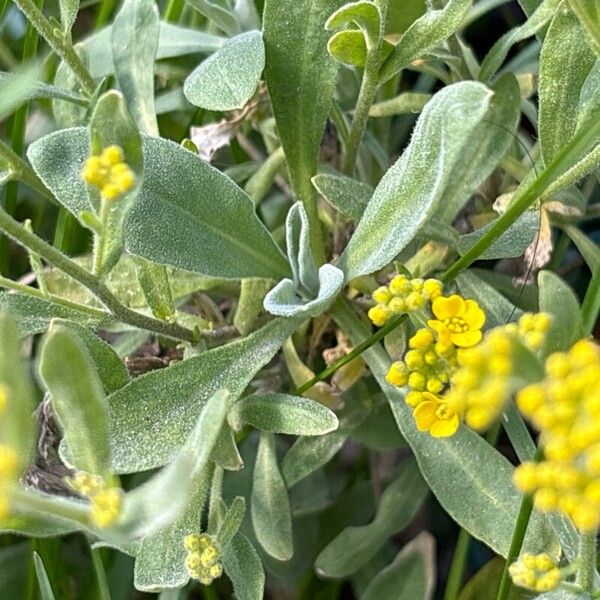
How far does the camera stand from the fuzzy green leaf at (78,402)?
1.59ft

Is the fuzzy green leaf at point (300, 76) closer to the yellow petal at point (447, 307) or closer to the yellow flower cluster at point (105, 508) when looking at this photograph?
the yellow petal at point (447, 307)

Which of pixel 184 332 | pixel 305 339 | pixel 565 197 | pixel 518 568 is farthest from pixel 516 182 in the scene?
pixel 518 568

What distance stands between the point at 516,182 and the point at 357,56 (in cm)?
25

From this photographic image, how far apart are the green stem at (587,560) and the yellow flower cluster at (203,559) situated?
21 centimetres

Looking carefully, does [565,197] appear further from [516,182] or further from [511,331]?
[511,331]

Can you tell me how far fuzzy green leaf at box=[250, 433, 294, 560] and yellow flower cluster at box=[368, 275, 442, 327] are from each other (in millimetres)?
255

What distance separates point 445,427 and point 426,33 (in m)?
0.27

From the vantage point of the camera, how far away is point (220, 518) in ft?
2.14

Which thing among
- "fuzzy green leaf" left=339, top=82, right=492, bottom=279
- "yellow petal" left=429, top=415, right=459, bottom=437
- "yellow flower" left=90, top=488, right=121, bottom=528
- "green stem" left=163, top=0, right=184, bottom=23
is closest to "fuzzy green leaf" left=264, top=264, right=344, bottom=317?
"fuzzy green leaf" left=339, top=82, right=492, bottom=279

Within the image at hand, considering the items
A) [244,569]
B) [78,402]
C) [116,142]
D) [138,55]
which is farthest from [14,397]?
[138,55]

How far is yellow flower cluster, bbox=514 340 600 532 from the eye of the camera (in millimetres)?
367

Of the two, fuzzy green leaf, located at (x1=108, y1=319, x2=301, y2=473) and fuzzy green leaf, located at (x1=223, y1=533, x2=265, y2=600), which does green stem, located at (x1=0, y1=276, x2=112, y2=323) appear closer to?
fuzzy green leaf, located at (x1=108, y1=319, x2=301, y2=473)

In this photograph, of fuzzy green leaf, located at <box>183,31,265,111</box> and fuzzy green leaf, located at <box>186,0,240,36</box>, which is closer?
fuzzy green leaf, located at <box>183,31,265,111</box>

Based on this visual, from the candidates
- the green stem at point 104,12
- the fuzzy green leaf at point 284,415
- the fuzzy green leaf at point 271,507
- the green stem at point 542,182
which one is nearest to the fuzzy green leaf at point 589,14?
the green stem at point 542,182
